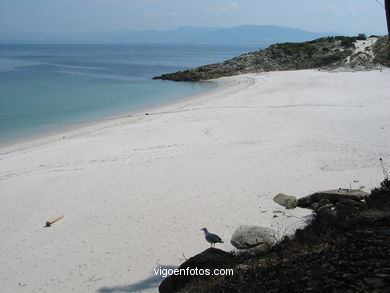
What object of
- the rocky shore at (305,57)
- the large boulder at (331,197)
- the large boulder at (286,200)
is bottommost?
the large boulder at (286,200)

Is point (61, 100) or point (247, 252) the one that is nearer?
point (247, 252)

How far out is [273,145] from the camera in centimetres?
1188

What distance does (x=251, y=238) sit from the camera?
18.9 feet

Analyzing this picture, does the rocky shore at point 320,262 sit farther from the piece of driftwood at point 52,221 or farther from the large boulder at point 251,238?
the piece of driftwood at point 52,221

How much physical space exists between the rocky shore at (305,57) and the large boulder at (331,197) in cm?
2777

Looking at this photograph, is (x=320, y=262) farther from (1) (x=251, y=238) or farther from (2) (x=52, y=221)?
(2) (x=52, y=221)

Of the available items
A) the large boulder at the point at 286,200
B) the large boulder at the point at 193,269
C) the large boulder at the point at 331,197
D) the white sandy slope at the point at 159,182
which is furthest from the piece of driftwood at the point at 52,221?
the large boulder at the point at 331,197

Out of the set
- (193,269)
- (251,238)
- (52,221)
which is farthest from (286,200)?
(52,221)

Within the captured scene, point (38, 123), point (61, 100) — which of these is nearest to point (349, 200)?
point (38, 123)

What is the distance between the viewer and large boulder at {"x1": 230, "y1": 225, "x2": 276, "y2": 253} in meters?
5.57

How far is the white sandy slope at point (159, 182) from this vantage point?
20.0ft

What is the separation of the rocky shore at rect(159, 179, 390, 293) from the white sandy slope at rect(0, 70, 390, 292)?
1163 millimetres

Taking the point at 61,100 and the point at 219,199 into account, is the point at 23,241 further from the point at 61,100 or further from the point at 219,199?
the point at 61,100

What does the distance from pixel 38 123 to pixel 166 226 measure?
1662cm
